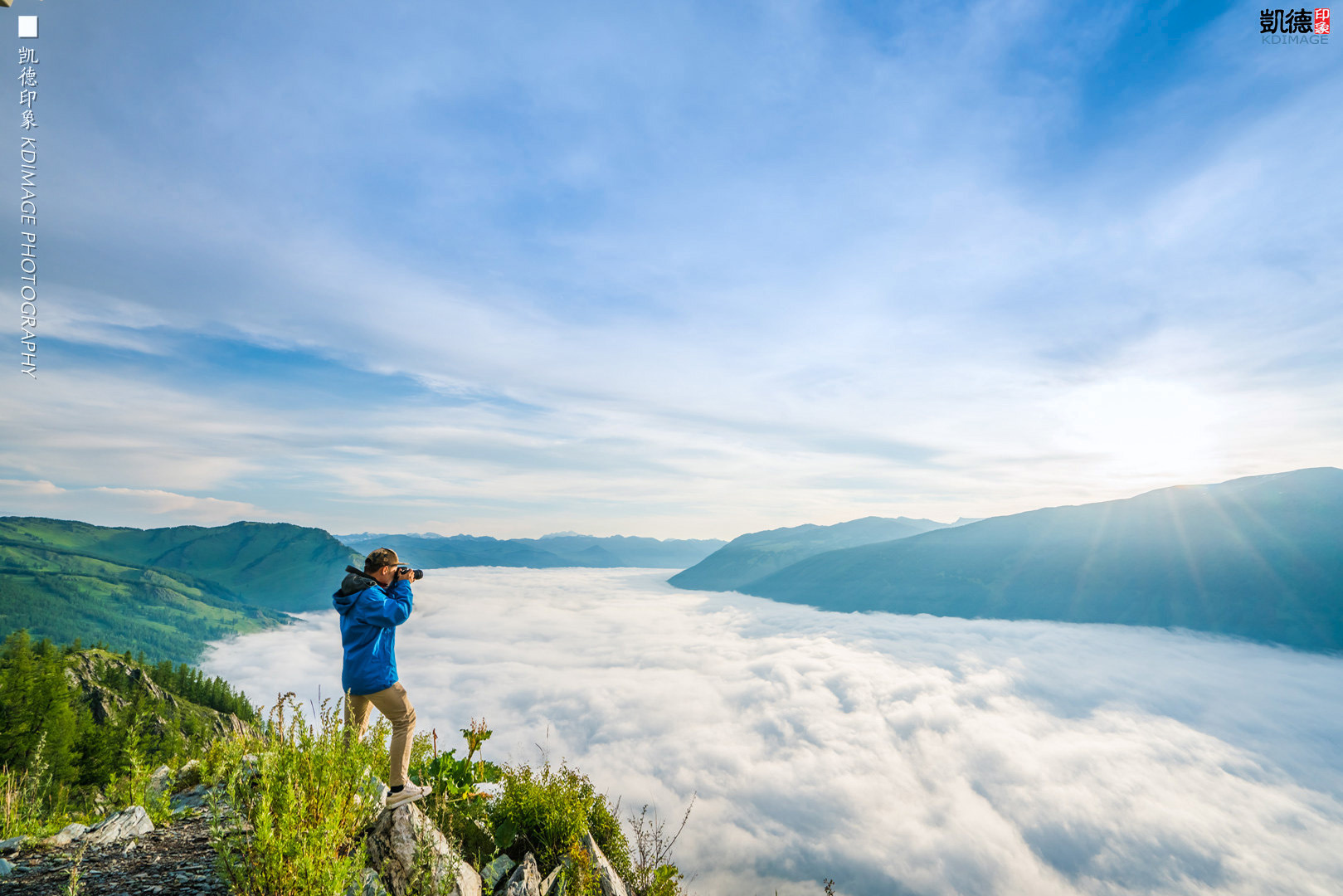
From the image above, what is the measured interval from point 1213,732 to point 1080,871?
401ft

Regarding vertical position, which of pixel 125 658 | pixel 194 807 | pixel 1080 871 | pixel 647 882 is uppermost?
pixel 194 807

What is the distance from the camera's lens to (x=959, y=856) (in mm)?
116562

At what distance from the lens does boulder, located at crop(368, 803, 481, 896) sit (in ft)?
17.1

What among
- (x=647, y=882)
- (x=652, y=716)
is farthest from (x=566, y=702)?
(x=647, y=882)

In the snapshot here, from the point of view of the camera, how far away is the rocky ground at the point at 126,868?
4.55 metres

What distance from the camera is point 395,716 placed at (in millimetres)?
6098

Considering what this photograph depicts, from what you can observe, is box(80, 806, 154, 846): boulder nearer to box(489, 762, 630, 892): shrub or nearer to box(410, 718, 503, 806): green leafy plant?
box(410, 718, 503, 806): green leafy plant

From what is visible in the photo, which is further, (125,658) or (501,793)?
(125,658)

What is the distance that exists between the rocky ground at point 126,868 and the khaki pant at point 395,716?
159 cm

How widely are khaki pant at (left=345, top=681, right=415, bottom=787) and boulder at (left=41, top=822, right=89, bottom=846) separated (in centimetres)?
279

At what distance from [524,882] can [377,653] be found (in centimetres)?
349

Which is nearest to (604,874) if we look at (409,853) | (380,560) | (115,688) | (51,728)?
(409,853)

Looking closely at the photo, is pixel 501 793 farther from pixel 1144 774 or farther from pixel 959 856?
pixel 1144 774

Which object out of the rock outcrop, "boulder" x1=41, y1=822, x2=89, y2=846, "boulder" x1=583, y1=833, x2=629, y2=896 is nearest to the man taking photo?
"boulder" x1=41, y1=822, x2=89, y2=846
